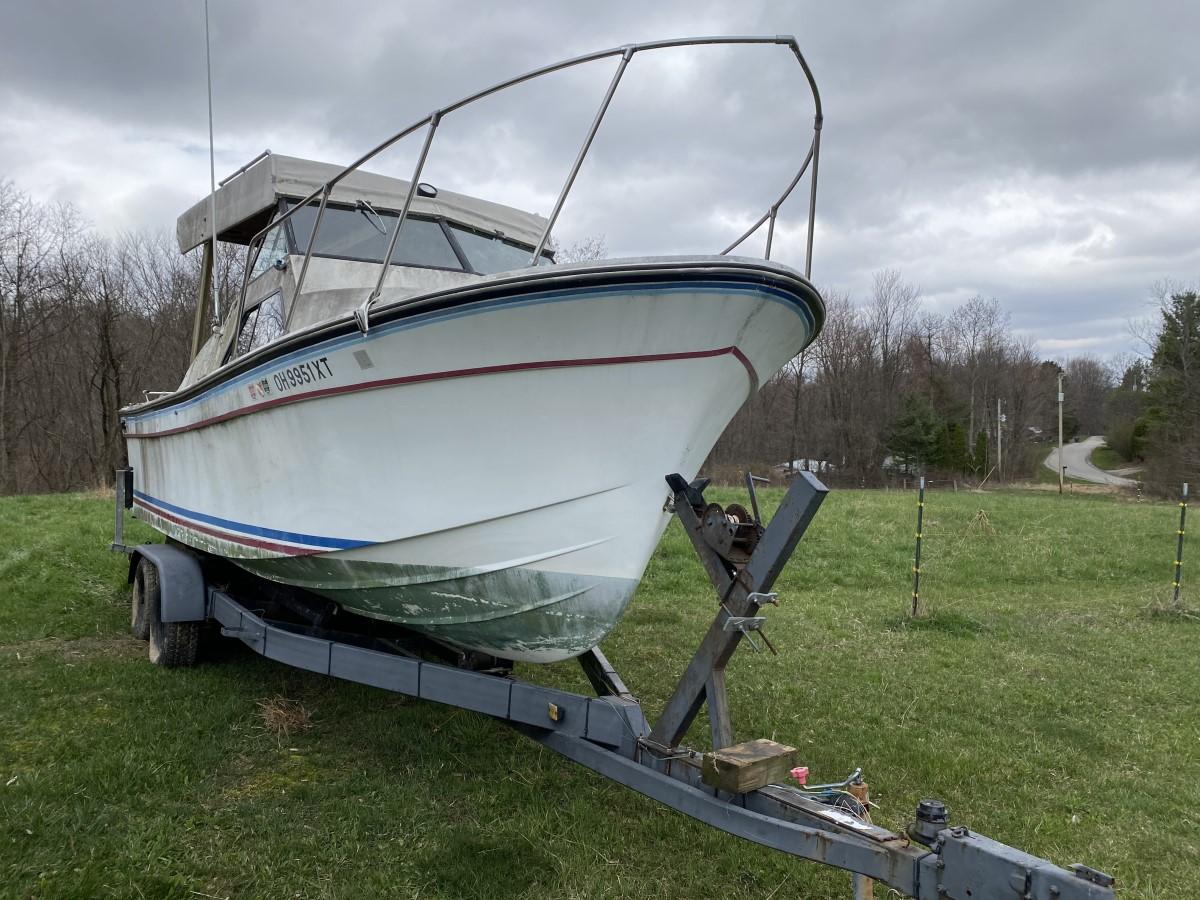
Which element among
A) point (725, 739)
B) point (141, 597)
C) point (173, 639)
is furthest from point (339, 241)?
point (725, 739)

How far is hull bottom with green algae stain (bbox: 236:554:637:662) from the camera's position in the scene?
10.7 feet

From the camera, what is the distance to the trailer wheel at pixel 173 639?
526 centimetres

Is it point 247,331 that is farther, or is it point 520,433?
point 247,331

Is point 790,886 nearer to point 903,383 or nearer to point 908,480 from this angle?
point 908,480

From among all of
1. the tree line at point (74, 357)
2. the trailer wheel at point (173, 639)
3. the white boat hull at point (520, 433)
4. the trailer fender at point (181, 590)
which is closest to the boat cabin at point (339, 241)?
the white boat hull at point (520, 433)

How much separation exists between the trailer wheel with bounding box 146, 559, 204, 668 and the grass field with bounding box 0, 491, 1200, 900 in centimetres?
11

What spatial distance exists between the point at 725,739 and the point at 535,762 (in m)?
1.54

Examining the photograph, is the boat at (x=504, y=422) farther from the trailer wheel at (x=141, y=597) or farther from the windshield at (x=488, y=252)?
the trailer wheel at (x=141, y=597)

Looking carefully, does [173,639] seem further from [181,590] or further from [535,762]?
[535,762]

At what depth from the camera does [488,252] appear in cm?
506

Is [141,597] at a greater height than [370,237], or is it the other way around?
[370,237]

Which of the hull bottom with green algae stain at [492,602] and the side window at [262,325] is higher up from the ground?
the side window at [262,325]

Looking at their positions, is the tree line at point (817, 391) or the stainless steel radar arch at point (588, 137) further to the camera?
the tree line at point (817, 391)

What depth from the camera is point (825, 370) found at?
129ft
